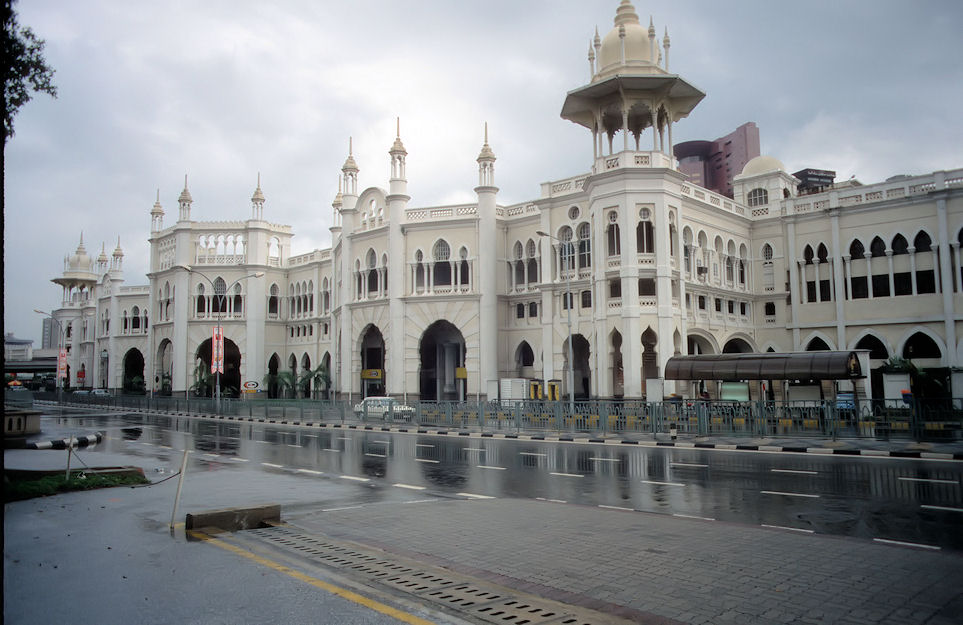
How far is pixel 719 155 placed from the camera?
133m

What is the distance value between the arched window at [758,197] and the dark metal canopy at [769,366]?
63.4 feet

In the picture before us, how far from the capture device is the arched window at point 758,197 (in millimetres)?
41906

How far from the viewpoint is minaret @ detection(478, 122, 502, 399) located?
38906 mm

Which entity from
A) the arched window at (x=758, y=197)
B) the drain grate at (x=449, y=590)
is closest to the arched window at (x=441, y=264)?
the arched window at (x=758, y=197)

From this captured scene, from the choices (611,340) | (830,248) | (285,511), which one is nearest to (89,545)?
(285,511)

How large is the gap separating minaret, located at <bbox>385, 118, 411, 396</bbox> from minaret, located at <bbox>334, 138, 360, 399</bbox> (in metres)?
4.02

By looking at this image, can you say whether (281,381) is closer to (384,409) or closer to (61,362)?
(61,362)

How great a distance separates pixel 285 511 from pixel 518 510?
11.3ft

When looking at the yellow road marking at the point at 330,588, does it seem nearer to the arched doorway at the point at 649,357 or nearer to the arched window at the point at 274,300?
the arched doorway at the point at 649,357

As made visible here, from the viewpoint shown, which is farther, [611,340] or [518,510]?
[611,340]

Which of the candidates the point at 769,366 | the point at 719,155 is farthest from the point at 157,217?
the point at 719,155

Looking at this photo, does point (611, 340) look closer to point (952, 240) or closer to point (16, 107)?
point (952, 240)

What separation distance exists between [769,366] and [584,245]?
14.0 meters

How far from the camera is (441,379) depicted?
4503cm
